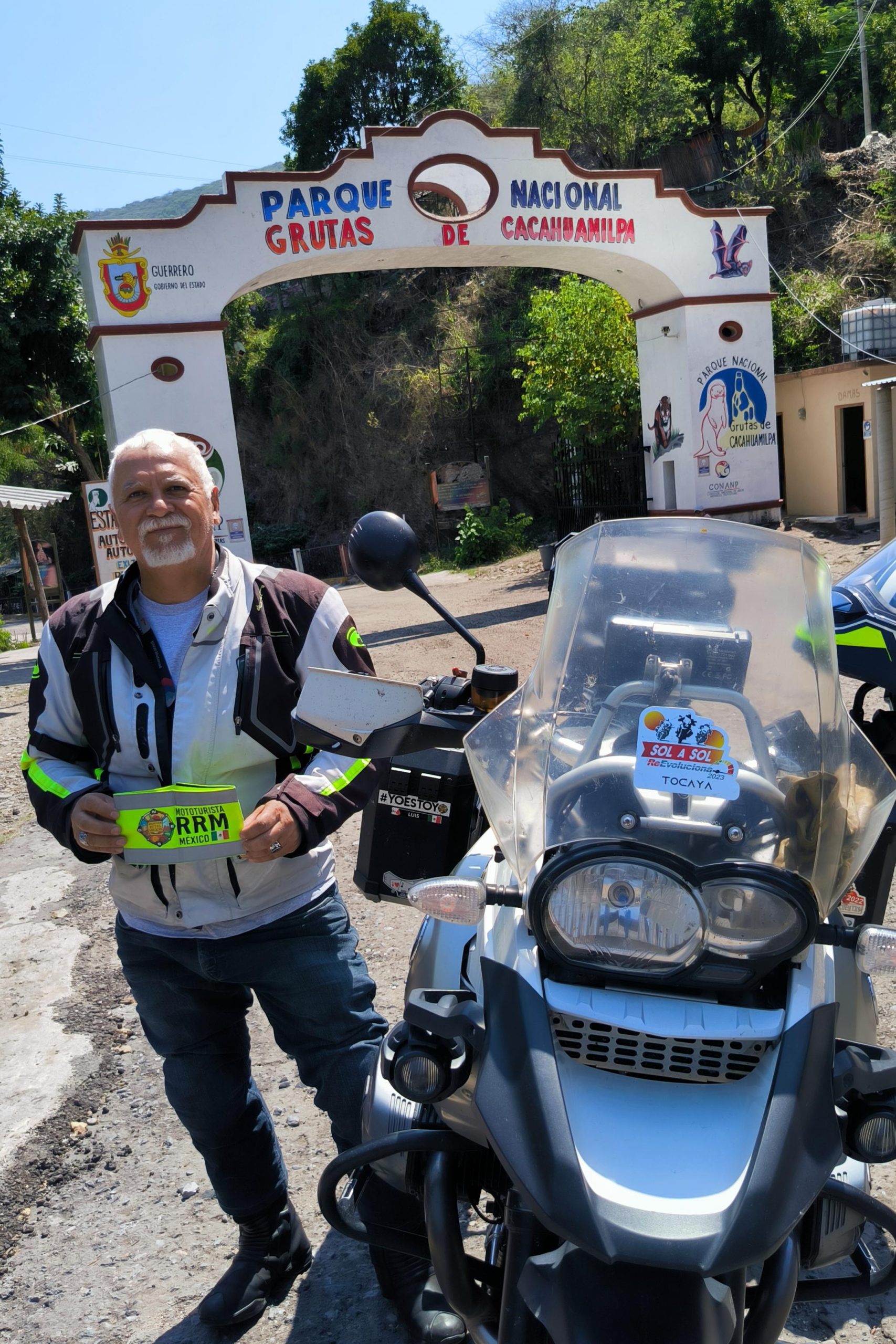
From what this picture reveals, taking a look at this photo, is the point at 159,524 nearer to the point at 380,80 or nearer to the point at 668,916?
the point at 668,916

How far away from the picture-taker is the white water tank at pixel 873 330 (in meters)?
16.8

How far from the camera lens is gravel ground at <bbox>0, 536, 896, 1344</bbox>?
2.37 metres

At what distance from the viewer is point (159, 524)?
7.64 feet

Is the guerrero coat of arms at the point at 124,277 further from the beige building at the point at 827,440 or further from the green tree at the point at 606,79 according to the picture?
the green tree at the point at 606,79

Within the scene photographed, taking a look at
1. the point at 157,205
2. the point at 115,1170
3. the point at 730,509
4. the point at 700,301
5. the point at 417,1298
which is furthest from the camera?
the point at 157,205

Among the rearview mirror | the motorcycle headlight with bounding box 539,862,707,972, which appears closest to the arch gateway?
the rearview mirror

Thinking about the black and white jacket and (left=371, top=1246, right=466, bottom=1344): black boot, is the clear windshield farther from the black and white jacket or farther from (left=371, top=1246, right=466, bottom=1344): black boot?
(left=371, top=1246, right=466, bottom=1344): black boot

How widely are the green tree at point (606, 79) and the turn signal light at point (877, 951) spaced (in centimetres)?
3091

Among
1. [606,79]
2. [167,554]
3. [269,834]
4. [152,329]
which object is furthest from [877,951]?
[606,79]

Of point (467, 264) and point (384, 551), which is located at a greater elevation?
point (467, 264)

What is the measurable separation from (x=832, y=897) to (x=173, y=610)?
1543 mm

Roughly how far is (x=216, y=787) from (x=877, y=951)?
4.26 feet

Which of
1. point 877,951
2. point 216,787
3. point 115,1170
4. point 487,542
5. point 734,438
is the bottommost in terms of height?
point 487,542

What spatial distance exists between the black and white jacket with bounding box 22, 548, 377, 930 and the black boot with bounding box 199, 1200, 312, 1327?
0.76 m
